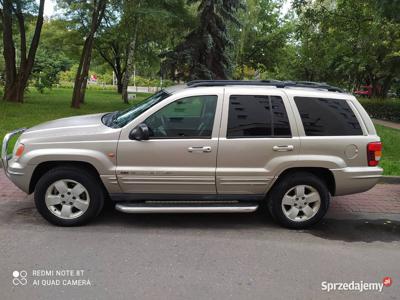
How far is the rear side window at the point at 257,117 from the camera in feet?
16.2

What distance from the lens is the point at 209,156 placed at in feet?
15.9

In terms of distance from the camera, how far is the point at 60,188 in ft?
15.9

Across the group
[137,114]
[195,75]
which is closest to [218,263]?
[137,114]

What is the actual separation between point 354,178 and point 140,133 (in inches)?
104

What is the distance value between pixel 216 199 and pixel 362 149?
188 centimetres

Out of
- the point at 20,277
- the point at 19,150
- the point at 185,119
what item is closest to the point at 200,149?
the point at 185,119

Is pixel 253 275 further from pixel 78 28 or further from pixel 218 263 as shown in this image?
pixel 78 28

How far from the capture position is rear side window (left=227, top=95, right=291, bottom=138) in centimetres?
495

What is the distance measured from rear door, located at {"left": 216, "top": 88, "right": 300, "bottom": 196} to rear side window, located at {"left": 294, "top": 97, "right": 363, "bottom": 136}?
0.19m

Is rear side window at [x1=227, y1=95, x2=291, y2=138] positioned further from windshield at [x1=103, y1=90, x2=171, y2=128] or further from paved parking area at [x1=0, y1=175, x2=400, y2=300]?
paved parking area at [x1=0, y1=175, x2=400, y2=300]

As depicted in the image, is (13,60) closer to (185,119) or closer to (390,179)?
(185,119)

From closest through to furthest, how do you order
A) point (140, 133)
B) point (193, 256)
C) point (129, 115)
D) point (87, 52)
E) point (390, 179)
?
point (193, 256), point (140, 133), point (129, 115), point (390, 179), point (87, 52)

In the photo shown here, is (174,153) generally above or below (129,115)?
below

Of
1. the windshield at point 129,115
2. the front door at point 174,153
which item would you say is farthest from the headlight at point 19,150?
the front door at point 174,153
